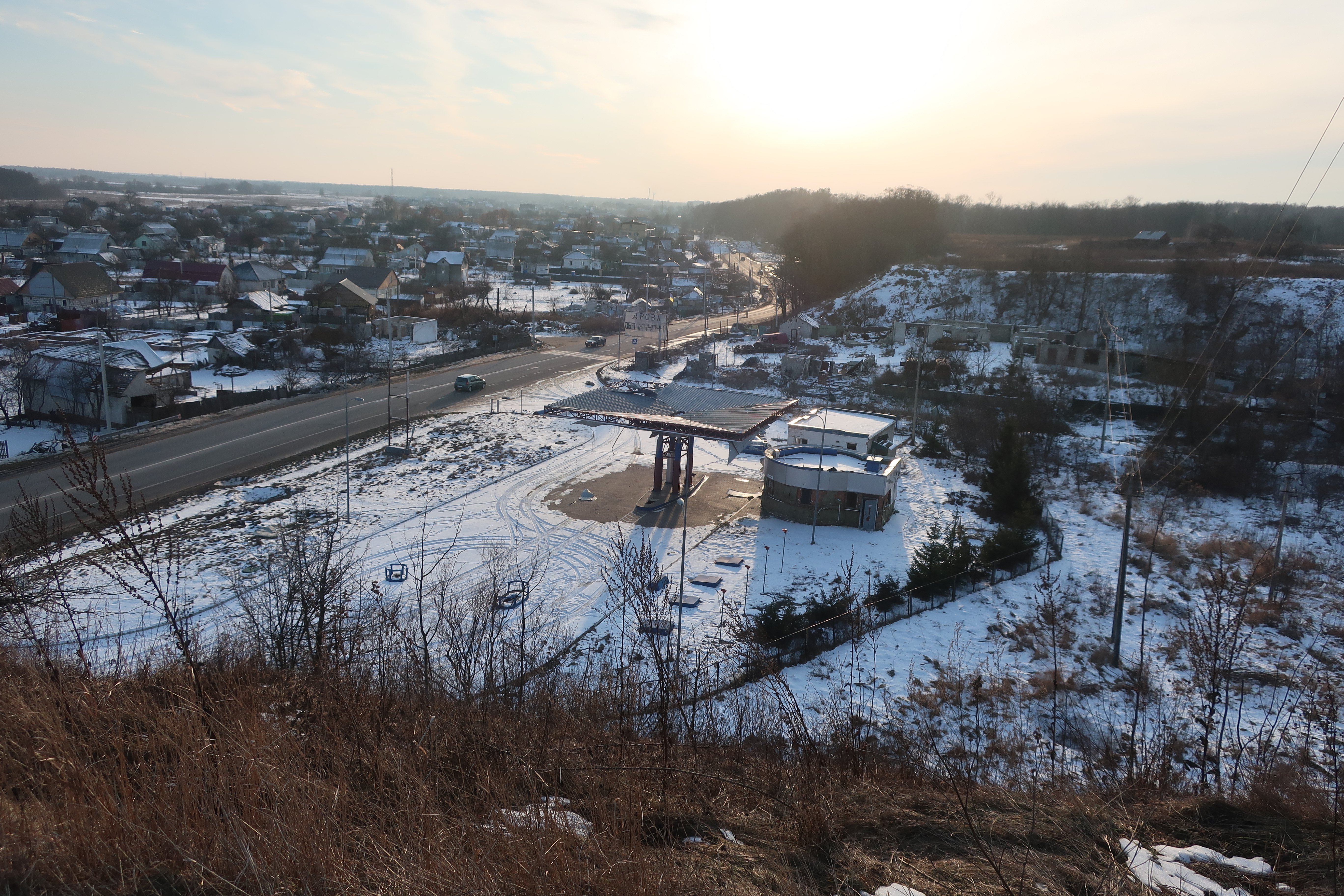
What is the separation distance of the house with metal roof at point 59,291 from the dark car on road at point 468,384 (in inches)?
798

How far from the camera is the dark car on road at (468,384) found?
25.2m

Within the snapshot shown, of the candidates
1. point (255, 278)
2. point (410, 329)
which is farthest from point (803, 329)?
point (255, 278)

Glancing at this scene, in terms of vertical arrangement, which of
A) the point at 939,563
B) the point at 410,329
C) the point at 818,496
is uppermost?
the point at 410,329

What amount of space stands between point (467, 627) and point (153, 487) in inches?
404

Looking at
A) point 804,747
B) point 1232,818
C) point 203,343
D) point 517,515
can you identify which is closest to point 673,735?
point 804,747

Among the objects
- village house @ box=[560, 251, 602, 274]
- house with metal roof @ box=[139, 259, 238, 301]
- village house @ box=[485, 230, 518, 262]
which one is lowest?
house with metal roof @ box=[139, 259, 238, 301]

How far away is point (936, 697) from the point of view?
28.7 feet

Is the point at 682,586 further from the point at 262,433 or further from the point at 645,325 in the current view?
the point at 645,325

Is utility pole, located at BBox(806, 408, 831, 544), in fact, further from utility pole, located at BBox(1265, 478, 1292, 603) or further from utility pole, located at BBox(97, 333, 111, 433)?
utility pole, located at BBox(97, 333, 111, 433)

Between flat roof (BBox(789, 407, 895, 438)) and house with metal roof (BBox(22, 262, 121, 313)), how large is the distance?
3281 centimetres

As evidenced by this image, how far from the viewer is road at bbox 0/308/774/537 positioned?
15656mm

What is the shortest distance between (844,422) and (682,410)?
3961 mm

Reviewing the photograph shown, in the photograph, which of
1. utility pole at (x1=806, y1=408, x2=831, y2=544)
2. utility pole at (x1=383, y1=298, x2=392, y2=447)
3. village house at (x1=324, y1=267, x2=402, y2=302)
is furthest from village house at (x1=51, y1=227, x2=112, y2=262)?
utility pole at (x1=806, y1=408, x2=831, y2=544)

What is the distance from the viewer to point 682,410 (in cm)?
1700
